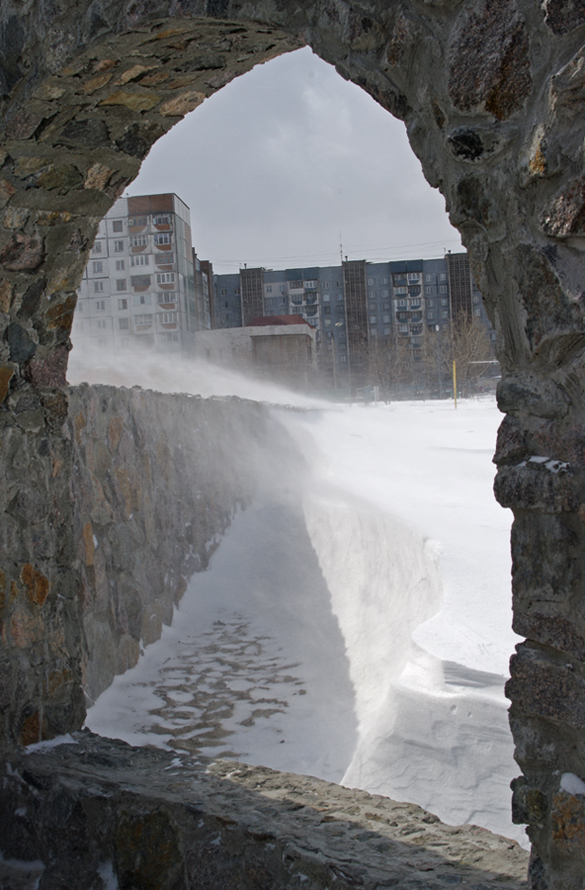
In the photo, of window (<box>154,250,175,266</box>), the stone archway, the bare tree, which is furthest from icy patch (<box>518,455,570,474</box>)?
window (<box>154,250,175,266</box>)

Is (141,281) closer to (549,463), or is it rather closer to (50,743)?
(50,743)

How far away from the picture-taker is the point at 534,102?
1437 millimetres

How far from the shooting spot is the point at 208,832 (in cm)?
241

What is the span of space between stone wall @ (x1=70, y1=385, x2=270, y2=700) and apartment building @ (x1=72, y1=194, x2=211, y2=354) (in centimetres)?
3304

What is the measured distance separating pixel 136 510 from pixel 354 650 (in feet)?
6.05

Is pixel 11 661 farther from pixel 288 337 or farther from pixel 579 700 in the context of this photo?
pixel 288 337

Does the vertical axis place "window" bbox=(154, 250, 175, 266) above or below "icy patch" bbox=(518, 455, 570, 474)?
above

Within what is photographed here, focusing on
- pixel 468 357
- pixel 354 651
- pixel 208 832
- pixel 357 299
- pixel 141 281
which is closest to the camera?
pixel 208 832

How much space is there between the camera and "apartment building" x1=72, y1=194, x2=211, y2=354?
3962 centimetres

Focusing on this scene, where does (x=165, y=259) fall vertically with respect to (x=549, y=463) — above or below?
above

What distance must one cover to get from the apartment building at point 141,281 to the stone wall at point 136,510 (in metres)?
33.0

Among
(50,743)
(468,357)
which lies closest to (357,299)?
(468,357)

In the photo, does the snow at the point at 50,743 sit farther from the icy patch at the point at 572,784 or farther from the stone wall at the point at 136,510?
the icy patch at the point at 572,784

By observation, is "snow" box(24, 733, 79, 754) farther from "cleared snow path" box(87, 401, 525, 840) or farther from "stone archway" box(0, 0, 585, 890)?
"stone archway" box(0, 0, 585, 890)
